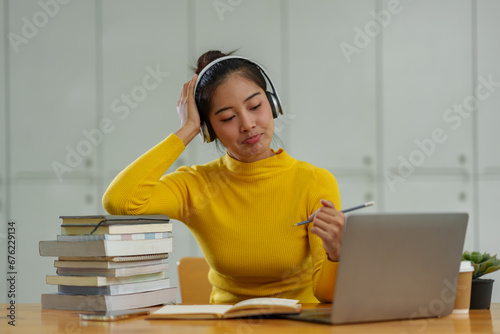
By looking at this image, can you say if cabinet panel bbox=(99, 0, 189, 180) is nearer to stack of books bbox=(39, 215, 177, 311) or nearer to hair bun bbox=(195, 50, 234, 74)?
hair bun bbox=(195, 50, 234, 74)

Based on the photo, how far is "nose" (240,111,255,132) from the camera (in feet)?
5.15

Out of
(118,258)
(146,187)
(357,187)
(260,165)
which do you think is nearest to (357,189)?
(357,187)

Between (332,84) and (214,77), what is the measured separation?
1.58 m

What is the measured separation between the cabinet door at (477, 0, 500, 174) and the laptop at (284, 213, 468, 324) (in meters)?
2.18

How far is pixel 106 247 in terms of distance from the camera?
1.23 metres

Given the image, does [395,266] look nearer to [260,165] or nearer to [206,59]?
[260,165]

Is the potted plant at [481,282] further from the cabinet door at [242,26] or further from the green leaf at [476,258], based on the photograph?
the cabinet door at [242,26]

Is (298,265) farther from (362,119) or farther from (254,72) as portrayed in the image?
(362,119)

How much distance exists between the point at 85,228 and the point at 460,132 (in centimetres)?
234

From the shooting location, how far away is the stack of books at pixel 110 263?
4.09ft

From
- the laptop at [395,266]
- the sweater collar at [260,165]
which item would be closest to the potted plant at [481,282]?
the laptop at [395,266]

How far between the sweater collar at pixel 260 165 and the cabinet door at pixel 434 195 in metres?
1.54

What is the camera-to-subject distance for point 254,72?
1694 millimetres

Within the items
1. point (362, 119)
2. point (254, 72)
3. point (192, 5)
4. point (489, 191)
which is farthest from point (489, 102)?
point (254, 72)
